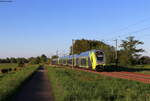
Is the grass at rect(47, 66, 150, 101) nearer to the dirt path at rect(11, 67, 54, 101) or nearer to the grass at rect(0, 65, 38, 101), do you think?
the dirt path at rect(11, 67, 54, 101)

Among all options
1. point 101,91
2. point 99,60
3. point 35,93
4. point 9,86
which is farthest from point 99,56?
point 101,91

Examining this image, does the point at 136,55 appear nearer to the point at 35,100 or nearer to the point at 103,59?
the point at 103,59

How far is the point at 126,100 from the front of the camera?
11.5 m

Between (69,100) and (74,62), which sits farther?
(74,62)

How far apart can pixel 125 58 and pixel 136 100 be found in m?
64.6

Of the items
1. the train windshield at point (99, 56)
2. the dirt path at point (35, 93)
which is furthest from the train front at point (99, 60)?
the dirt path at point (35, 93)

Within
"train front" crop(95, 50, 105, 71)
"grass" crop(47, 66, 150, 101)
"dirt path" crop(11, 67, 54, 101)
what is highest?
"train front" crop(95, 50, 105, 71)

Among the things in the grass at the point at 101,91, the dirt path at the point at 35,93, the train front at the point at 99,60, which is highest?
the train front at the point at 99,60

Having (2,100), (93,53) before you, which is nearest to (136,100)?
(2,100)

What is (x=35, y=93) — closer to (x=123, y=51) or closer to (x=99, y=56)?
(x=99, y=56)

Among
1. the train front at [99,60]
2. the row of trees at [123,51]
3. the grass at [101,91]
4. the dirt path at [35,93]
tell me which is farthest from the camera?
the row of trees at [123,51]

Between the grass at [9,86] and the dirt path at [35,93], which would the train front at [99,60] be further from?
the dirt path at [35,93]

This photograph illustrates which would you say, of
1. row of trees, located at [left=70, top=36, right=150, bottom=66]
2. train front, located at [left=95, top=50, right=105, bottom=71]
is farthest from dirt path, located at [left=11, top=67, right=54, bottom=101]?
row of trees, located at [left=70, top=36, right=150, bottom=66]

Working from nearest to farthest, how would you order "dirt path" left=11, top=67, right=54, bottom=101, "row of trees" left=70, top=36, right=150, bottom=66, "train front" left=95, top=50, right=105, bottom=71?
"dirt path" left=11, top=67, right=54, bottom=101 < "train front" left=95, top=50, right=105, bottom=71 < "row of trees" left=70, top=36, right=150, bottom=66
